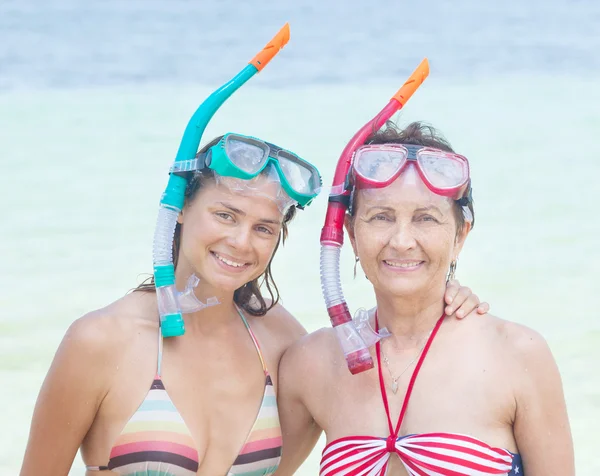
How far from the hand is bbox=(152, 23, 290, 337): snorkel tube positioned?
837mm

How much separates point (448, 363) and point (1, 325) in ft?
15.1

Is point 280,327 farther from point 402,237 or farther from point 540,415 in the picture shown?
point 540,415

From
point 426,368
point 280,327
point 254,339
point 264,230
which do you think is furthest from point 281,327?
point 426,368

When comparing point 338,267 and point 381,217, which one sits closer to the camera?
point 381,217

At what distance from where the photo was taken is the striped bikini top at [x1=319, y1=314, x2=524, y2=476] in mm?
2945

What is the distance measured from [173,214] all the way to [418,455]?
3.51 ft

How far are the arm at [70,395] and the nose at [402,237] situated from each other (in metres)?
0.95

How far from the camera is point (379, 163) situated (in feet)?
10.3

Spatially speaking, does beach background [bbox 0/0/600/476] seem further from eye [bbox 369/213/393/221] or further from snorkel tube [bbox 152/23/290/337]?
eye [bbox 369/213/393/221]

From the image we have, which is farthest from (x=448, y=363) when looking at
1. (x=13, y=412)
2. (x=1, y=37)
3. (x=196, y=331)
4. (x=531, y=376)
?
(x=1, y=37)

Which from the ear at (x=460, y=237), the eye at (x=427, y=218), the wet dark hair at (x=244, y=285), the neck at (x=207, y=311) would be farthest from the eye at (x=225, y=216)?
the ear at (x=460, y=237)

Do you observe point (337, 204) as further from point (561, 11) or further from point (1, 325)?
point (561, 11)

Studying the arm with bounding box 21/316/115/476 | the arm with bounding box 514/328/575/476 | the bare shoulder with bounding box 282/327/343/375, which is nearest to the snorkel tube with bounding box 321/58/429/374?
the bare shoulder with bounding box 282/327/343/375

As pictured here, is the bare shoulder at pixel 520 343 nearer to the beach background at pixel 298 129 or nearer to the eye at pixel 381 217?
the eye at pixel 381 217
